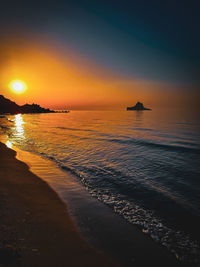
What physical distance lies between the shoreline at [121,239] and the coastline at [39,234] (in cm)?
26

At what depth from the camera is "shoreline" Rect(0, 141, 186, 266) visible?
11.1ft

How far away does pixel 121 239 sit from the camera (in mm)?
3945

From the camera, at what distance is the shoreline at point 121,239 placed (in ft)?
11.1

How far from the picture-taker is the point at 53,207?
5.13m

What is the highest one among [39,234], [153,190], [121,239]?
[39,234]

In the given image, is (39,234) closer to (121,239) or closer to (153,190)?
(121,239)

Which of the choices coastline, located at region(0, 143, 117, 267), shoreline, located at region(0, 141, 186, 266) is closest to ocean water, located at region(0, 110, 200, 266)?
shoreline, located at region(0, 141, 186, 266)

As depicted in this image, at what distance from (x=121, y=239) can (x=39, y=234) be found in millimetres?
2206

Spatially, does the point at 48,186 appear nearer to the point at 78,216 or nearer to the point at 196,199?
the point at 78,216

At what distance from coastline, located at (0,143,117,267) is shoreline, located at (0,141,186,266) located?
0.84 feet

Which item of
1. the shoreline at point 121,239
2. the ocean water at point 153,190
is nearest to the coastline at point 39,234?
the shoreline at point 121,239

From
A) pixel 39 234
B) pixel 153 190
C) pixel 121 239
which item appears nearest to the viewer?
pixel 39 234

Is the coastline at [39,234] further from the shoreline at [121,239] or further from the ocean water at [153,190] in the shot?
the ocean water at [153,190]

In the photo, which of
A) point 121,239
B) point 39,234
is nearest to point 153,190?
point 121,239
